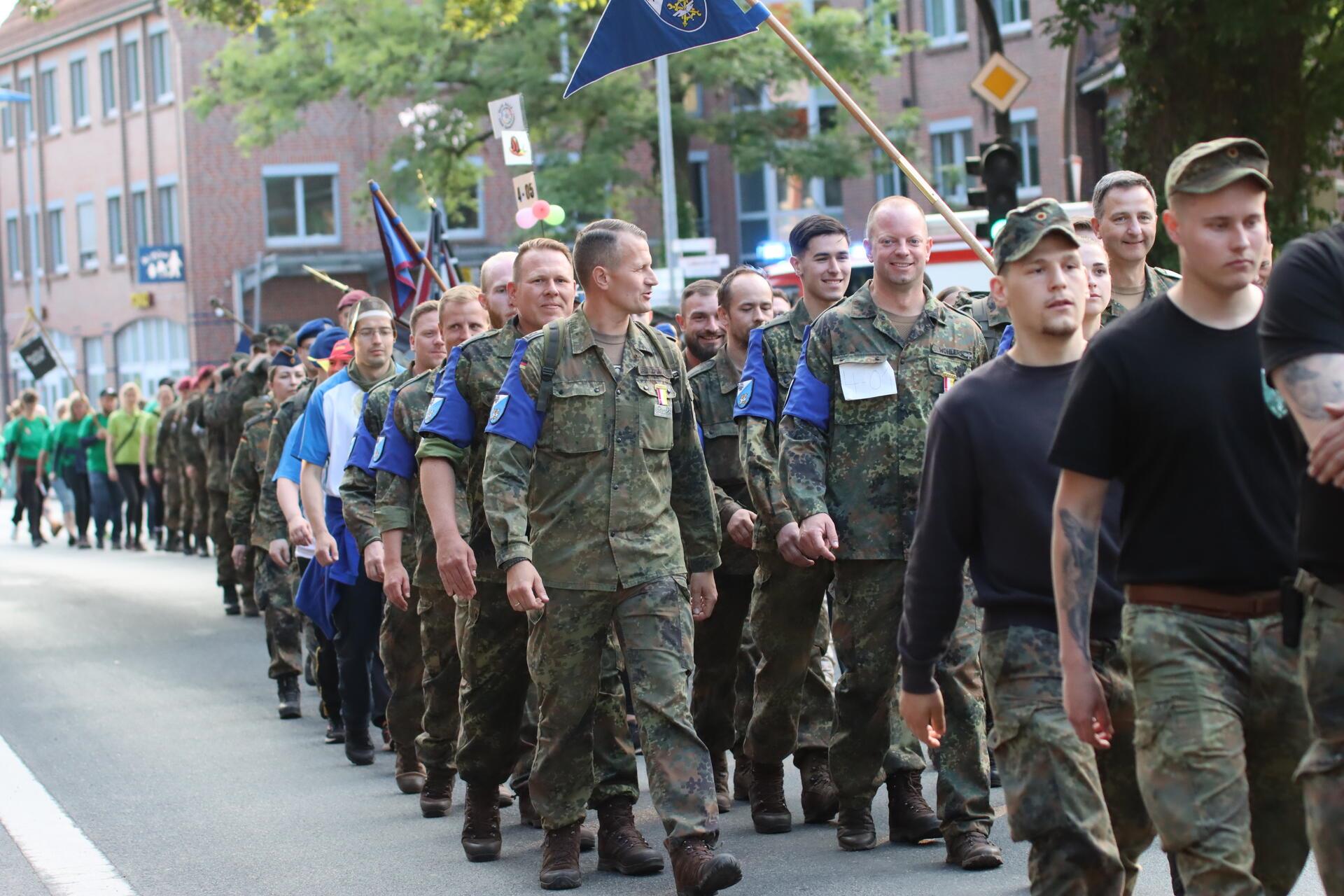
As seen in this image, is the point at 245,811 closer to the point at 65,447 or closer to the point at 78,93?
the point at 65,447

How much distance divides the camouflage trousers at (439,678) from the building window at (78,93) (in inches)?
1833

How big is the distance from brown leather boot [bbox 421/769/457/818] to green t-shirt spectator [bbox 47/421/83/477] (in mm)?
20515

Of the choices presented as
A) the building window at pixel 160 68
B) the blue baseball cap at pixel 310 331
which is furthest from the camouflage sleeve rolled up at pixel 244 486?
the building window at pixel 160 68

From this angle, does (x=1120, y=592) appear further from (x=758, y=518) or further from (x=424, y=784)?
(x=424, y=784)

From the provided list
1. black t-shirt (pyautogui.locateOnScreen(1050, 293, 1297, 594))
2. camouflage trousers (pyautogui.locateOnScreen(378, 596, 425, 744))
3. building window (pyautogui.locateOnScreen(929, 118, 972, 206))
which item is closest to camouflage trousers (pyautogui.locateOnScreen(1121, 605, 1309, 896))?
black t-shirt (pyautogui.locateOnScreen(1050, 293, 1297, 594))

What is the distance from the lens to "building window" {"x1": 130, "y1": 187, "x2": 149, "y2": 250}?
4916 centimetres

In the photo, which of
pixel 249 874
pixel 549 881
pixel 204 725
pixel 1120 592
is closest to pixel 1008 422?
pixel 1120 592

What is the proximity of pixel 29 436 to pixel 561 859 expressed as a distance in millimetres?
23838

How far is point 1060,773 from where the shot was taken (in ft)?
15.8

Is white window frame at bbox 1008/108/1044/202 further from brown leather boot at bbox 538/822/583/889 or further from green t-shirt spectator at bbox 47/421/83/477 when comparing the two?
brown leather boot at bbox 538/822/583/889

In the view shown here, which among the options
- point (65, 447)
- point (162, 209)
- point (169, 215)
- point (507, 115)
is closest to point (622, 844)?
point (507, 115)

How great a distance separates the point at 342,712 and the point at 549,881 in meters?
3.58

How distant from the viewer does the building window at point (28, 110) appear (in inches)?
2175

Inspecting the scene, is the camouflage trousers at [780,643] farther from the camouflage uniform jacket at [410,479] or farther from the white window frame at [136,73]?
the white window frame at [136,73]
